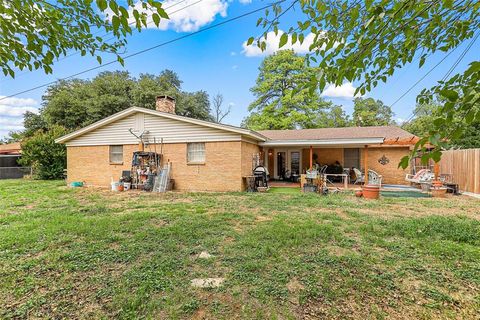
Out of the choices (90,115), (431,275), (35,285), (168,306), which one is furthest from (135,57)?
(90,115)

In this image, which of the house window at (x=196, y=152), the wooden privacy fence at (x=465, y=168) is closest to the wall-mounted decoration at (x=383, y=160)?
the wooden privacy fence at (x=465, y=168)

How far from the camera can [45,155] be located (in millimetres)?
16797

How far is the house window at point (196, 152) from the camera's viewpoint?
1155 cm

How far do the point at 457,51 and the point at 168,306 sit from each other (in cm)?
405

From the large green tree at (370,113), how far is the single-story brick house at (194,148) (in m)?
14.7

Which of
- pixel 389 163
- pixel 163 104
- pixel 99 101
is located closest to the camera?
pixel 163 104

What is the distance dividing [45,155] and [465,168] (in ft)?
76.8

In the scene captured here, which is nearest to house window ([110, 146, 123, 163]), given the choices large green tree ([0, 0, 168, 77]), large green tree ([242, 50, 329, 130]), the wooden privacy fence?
large green tree ([0, 0, 168, 77])

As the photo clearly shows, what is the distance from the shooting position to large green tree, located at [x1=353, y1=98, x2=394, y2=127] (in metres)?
29.4

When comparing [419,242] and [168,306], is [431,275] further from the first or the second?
[168,306]

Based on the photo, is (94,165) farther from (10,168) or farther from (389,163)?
(389,163)

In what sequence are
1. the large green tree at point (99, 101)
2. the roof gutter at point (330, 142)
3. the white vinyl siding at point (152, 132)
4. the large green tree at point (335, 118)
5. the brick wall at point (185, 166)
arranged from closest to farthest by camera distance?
the roof gutter at point (330, 142)
the brick wall at point (185, 166)
the white vinyl siding at point (152, 132)
the large green tree at point (99, 101)
the large green tree at point (335, 118)

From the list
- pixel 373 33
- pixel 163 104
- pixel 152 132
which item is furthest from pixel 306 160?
pixel 373 33

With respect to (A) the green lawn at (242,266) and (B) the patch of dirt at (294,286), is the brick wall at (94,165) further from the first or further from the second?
(B) the patch of dirt at (294,286)
